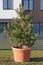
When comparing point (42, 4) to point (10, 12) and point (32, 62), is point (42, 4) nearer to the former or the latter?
point (10, 12)

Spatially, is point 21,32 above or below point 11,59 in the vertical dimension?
above

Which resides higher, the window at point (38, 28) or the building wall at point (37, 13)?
the building wall at point (37, 13)

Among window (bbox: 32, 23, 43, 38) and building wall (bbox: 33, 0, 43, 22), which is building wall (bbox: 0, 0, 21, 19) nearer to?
building wall (bbox: 33, 0, 43, 22)

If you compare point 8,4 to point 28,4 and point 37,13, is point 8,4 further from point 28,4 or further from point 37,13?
point 37,13

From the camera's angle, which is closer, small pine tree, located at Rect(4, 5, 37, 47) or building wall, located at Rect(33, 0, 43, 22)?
small pine tree, located at Rect(4, 5, 37, 47)

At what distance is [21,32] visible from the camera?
12719 mm

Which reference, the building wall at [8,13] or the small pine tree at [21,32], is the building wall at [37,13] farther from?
the small pine tree at [21,32]

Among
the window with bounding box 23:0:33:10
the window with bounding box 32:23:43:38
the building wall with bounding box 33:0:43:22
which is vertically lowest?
the window with bounding box 32:23:43:38

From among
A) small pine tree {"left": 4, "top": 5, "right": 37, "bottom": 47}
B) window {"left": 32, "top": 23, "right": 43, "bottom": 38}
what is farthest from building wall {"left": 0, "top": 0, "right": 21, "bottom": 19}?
small pine tree {"left": 4, "top": 5, "right": 37, "bottom": 47}

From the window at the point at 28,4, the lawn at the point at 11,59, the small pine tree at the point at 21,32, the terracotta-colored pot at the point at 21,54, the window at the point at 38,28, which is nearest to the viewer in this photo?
the lawn at the point at 11,59

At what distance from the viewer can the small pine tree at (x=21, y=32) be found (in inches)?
500

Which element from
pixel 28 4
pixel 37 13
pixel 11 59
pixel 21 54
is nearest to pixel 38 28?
pixel 37 13

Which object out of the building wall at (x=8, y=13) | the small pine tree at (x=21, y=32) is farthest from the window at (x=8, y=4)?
the small pine tree at (x=21, y=32)

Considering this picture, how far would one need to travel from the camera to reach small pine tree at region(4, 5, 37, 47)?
12.7 meters
